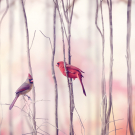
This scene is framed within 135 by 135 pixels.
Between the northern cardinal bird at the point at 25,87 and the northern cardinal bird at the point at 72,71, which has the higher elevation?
the northern cardinal bird at the point at 72,71

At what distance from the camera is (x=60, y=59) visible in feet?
3.61


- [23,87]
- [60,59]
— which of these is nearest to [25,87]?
[23,87]

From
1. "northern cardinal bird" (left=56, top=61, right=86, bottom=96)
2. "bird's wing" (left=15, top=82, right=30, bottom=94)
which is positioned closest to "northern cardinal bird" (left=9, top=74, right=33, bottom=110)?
"bird's wing" (left=15, top=82, right=30, bottom=94)

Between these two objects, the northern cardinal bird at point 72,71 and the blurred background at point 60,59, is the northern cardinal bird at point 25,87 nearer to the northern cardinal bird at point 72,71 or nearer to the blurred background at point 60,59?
the blurred background at point 60,59

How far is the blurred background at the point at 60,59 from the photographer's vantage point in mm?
1097

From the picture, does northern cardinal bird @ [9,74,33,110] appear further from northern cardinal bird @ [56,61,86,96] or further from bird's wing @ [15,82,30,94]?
northern cardinal bird @ [56,61,86,96]

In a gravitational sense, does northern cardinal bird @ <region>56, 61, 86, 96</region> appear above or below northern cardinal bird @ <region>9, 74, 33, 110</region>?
above

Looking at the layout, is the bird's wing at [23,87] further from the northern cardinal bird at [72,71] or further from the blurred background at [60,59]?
the northern cardinal bird at [72,71]

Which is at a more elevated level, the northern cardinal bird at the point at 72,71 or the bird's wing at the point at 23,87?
the northern cardinal bird at the point at 72,71

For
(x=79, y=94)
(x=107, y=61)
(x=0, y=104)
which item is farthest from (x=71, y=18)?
(x=0, y=104)

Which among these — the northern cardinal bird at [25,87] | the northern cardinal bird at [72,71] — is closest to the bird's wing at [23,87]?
the northern cardinal bird at [25,87]

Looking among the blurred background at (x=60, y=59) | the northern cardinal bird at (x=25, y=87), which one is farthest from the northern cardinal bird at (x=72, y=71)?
the northern cardinal bird at (x=25, y=87)

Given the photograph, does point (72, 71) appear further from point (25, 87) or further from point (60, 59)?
point (25, 87)

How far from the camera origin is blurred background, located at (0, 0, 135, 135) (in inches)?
43.2
